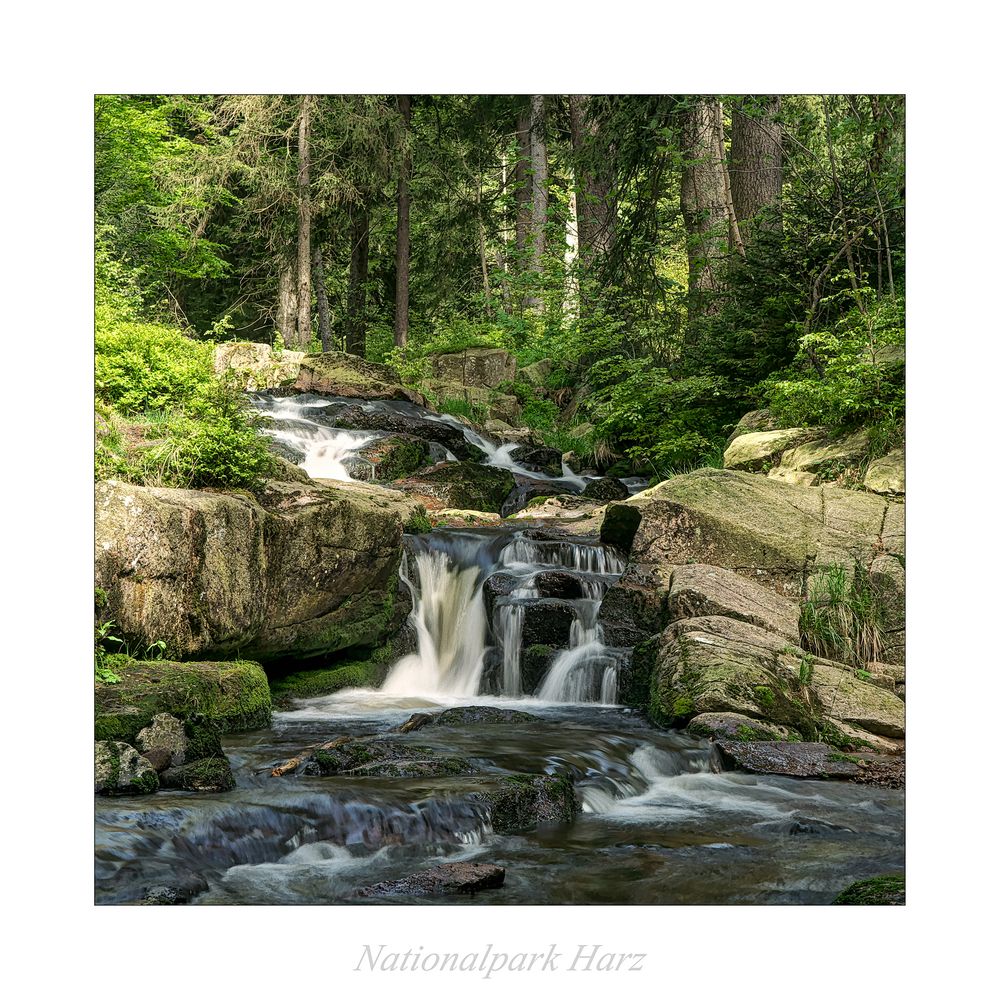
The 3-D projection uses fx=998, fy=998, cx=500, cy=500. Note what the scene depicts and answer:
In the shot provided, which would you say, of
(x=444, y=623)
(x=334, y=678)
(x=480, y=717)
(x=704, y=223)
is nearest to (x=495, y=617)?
(x=444, y=623)

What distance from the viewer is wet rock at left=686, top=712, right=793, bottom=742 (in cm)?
637

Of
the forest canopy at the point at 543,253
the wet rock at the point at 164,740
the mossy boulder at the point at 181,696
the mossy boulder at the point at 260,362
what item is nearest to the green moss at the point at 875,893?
the wet rock at the point at 164,740

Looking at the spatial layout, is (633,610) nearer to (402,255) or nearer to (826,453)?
(826,453)

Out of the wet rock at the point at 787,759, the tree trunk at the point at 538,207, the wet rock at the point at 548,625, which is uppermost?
the tree trunk at the point at 538,207

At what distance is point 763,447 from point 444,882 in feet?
25.0

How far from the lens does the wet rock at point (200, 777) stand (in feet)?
17.2

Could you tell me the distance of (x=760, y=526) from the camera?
8727 mm

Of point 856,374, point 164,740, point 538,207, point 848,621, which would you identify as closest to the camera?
point 164,740

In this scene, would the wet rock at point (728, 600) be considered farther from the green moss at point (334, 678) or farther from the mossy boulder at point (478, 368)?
the mossy boulder at point (478, 368)

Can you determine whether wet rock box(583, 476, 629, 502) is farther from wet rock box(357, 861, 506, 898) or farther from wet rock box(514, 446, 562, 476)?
wet rock box(357, 861, 506, 898)

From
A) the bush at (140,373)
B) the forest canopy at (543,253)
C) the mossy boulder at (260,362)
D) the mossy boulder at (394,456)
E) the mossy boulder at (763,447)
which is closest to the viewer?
the bush at (140,373)

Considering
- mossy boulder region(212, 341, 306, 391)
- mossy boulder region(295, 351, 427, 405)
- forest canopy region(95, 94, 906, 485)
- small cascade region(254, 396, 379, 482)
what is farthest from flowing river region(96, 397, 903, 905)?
mossy boulder region(212, 341, 306, 391)

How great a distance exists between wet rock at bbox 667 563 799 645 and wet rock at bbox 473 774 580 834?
2640 mm

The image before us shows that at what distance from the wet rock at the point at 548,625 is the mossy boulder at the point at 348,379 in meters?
9.29
